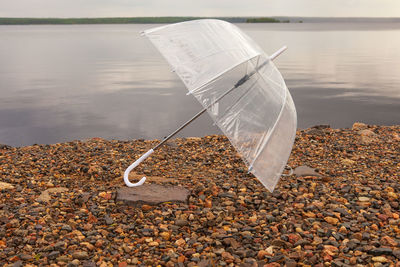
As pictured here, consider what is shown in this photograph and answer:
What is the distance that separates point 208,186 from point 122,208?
140 cm

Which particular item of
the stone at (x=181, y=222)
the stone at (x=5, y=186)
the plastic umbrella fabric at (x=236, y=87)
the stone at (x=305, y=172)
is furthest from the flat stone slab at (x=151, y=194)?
the stone at (x=305, y=172)

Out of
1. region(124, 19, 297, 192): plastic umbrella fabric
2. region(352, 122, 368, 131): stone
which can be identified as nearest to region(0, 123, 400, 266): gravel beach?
region(124, 19, 297, 192): plastic umbrella fabric

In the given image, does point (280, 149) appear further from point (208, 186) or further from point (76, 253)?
point (76, 253)

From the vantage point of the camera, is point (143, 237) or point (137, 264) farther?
point (143, 237)

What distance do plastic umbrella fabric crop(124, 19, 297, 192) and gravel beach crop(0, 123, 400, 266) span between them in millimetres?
931

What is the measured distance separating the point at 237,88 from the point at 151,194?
2.00 m

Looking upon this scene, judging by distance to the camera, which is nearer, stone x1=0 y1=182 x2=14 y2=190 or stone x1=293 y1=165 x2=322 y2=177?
stone x1=0 y1=182 x2=14 y2=190

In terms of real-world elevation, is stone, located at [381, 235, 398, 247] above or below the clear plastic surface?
below

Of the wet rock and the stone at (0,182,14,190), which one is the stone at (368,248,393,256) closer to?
the wet rock

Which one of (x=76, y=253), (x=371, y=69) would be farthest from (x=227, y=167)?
(x=371, y=69)

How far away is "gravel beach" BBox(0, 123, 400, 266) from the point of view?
420cm

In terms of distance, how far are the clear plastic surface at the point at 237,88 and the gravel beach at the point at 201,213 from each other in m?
0.93

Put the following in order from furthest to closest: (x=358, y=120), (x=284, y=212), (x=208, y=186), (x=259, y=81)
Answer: (x=358, y=120), (x=208, y=186), (x=284, y=212), (x=259, y=81)

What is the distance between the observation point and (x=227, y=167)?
22.5 feet
